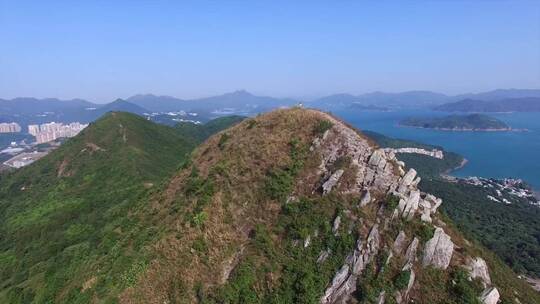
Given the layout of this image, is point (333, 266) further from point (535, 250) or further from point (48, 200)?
point (535, 250)

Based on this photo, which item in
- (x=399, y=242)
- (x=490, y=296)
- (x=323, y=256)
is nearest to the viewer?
(x=490, y=296)

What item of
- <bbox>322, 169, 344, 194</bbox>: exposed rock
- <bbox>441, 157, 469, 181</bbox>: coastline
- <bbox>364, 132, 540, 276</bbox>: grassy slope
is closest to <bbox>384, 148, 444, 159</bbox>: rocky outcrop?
<bbox>441, 157, 469, 181</bbox>: coastline

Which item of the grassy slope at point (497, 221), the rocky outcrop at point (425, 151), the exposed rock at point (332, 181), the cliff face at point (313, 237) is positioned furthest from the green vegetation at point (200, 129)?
the exposed rock at point (332, 181)

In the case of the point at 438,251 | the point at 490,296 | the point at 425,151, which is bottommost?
the point at 425,151

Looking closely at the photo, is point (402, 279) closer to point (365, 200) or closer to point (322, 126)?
point (365, 200)

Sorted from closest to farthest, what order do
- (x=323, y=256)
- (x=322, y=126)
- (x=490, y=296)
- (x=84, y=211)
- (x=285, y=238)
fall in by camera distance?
(x=490, y=296)
(x=323, y=256)
(x=285, y=238)
(x=322, y=126)
(x=84, y=211)

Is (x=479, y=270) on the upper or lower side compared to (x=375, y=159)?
lower

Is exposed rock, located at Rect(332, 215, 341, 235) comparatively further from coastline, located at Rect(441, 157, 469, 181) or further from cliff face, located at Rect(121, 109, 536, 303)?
coastline, located at Rect(441, 157, 469, 181)

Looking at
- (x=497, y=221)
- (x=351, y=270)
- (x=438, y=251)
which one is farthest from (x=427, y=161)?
(x=351, y=270)
